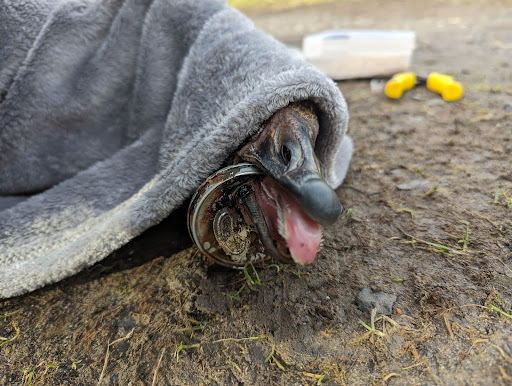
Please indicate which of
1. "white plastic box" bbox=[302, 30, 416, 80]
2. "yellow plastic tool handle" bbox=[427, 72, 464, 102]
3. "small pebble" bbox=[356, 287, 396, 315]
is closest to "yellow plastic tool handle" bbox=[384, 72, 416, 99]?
"yellow plastic tool handle" bbox=[427, 72, 464, 102]

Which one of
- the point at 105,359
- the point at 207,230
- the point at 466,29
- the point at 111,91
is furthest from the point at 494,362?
the point at 466,29

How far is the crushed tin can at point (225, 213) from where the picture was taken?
0.92 metres

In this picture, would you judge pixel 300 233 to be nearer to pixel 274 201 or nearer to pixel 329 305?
pixel 274 201

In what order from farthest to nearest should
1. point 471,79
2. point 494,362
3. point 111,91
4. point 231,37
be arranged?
point 471,79, point 111,91, point 231,37, point 494,362

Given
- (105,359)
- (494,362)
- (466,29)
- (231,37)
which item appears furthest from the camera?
(466,29)

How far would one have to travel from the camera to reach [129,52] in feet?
4.43

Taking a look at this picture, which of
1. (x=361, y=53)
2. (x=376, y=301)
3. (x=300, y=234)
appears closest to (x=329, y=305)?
(x=376, y=301)

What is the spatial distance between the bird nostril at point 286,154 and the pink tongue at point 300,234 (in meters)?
0.09

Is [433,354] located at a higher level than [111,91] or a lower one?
lower

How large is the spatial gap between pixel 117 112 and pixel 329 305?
0.95 metres

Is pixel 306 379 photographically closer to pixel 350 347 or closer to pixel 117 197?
pixel 350 347

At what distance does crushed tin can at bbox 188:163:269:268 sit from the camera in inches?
36.1

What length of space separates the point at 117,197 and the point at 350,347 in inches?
29.2

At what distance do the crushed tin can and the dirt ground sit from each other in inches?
5.2
